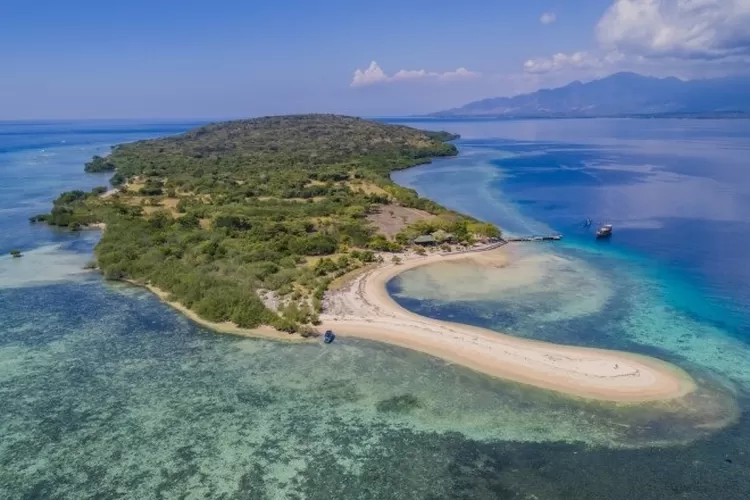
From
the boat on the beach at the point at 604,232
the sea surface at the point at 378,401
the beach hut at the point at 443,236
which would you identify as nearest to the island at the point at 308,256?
the beach hut at the point at 443,236

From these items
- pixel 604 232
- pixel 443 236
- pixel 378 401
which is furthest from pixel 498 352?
pixel 604 232

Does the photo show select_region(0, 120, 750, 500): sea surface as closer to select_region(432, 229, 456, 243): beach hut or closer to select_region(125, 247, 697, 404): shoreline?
select_region(125, 247, 697, 404): shoreline

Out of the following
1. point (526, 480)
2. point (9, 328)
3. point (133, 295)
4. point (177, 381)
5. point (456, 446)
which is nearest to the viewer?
point (526, 480)

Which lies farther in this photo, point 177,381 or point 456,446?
point 177,381

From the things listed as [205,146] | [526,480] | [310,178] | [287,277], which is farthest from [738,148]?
[526,480]

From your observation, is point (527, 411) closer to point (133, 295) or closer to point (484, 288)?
point (484, 288)

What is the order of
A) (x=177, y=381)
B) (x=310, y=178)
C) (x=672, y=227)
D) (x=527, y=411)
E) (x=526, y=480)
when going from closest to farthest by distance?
1. (x=526, y=480)
2. (x=527, y=411)
3. (x=177, y=381)
4. (x=672, y=227)
5. (x=310, y=178)

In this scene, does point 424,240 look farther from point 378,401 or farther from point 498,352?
point 378,401

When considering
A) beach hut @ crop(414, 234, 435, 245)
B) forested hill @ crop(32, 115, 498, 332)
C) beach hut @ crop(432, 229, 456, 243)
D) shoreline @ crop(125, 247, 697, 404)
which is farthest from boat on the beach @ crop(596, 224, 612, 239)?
shoreline @ crop(125, 247, 697, 404)
